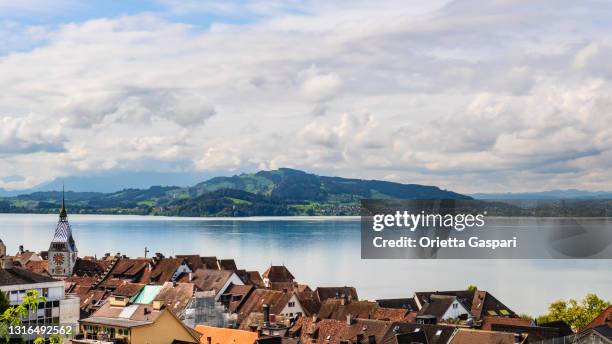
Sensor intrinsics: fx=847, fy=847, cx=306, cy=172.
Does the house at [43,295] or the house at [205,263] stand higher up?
the house at [205,263]

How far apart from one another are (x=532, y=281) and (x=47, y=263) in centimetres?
6979

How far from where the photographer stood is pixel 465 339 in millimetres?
48312

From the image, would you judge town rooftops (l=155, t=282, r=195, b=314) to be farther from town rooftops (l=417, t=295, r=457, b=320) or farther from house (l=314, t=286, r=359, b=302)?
town rooftops (l=417, t=295, r=457, b=320)

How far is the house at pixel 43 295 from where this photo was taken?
143 ft

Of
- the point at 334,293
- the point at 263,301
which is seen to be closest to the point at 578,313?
the point at 334,293

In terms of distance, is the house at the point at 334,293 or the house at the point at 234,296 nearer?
the house at the point at 234,296

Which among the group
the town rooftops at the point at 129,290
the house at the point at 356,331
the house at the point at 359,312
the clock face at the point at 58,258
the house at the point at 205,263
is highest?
the clock face at the point at 58,258

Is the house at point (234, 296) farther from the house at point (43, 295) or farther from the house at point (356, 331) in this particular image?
the house at point (43, 295)

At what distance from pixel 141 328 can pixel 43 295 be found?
537 centimetres

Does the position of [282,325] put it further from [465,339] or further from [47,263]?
[47,263]

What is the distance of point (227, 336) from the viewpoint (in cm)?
4934

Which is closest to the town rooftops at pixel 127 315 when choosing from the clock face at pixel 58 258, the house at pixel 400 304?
the house at pixel 400 304

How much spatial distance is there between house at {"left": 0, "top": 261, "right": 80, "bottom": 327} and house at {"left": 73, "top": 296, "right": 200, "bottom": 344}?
4.88 ft

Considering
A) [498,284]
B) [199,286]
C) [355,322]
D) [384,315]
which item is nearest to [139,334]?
[355,322]
